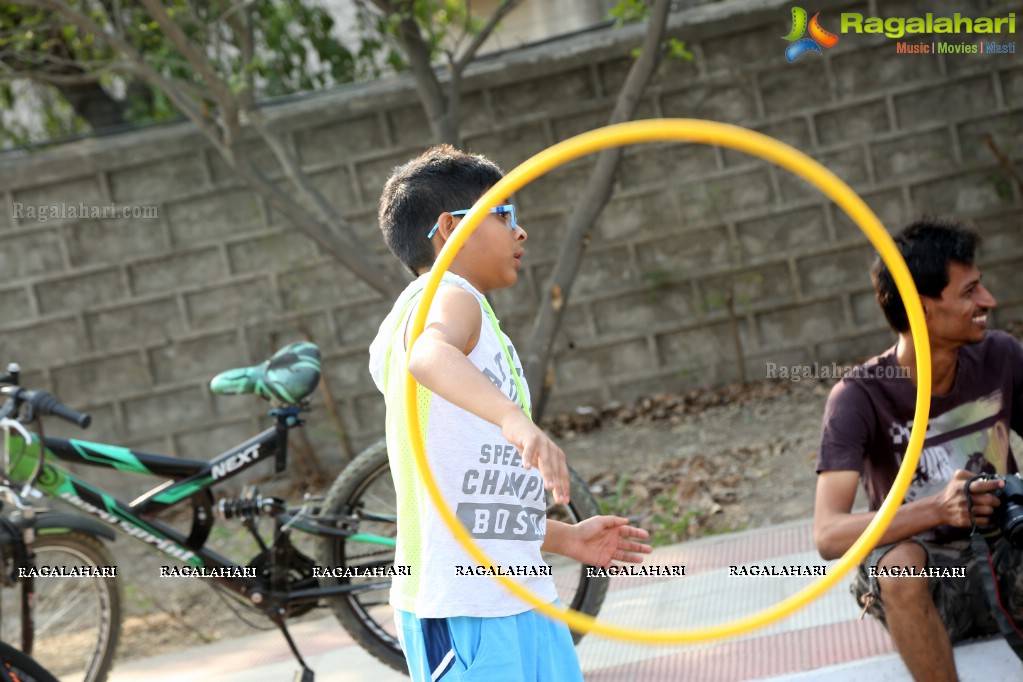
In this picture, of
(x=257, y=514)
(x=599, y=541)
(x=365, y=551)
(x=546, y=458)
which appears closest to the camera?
(x=546, y=458)

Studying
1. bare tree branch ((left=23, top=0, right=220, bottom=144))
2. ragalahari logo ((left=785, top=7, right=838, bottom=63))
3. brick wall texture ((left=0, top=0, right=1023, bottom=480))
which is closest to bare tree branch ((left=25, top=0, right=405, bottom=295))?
bare tree branch ((left=23, top=0, right=220, bottom=144))

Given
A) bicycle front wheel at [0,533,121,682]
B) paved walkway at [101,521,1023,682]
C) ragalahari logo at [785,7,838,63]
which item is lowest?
paved walkway at [101,521,1023,682]

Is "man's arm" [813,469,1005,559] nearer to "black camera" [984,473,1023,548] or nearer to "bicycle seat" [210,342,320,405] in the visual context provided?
"black camera" [984,473,1023,548]

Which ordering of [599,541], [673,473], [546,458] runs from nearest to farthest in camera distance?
[546,458] → [599,541] → [673,473]

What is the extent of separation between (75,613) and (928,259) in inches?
149

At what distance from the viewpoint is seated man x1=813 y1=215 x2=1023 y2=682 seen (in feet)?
10.5

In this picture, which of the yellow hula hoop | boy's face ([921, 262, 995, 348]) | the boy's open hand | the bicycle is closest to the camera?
the boy's open hand

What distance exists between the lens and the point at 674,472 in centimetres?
677

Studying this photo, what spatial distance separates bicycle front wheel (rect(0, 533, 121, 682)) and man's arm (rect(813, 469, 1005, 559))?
108 inches

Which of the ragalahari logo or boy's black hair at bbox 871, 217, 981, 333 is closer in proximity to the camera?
boy's black hair at bbox 871, 217, 981, 333

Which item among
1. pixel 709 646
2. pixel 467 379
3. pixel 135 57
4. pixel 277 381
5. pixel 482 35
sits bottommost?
pixel 709 646

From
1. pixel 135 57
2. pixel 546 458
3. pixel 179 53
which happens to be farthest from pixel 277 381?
pixel 179 53

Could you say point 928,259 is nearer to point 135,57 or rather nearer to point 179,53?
point 135,57

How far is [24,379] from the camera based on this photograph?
311 inches
